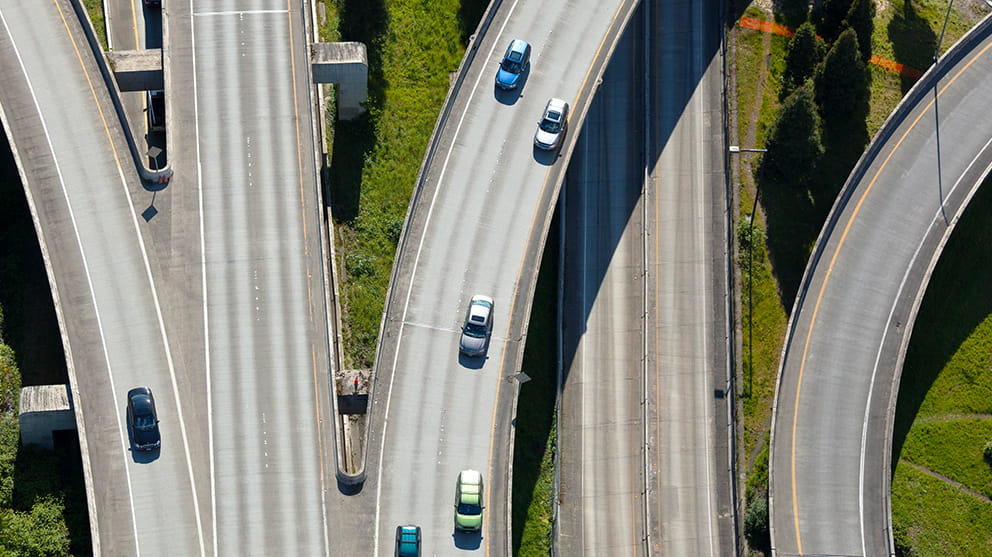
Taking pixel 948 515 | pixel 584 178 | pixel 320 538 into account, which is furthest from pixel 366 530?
pixel 948 515

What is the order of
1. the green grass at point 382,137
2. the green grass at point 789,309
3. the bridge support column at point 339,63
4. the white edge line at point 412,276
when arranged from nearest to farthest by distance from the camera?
the white edge line at point 412,276, the bridge support column at point 339,63, the green grass at point 382,137, the green grass at point 789,309

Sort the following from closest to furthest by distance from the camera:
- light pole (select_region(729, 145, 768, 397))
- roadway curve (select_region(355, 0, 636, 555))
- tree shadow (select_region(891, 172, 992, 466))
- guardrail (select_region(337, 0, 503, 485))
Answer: guardrail (select_region(337, 0, 503, 485)) → roadway curve (select_region(355, 0, 636, 555)) → light pole (select_region(729, 145, 768, 397)) → tree shadow (select_region(891, 172, 992, 466))

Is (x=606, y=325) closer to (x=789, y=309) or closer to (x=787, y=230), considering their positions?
(x=789, y=309)

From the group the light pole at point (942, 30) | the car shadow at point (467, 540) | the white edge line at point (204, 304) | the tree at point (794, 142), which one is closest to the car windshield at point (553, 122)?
the tree at point (794, 142)

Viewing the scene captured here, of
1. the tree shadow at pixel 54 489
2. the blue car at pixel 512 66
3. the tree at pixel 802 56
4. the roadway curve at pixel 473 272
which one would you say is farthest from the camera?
the tree at pixel 802 56

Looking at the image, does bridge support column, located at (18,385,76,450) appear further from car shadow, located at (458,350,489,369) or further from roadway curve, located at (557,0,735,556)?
roadway curve, located at (557,0,735,556)

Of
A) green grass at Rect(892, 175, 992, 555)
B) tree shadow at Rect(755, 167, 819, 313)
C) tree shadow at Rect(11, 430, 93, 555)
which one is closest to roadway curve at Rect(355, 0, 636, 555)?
tree shadow at Rect(11, 430, 93, 555)

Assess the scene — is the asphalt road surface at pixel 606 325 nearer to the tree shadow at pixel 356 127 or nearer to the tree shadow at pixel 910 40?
the tree shadow at pixel 356 127
